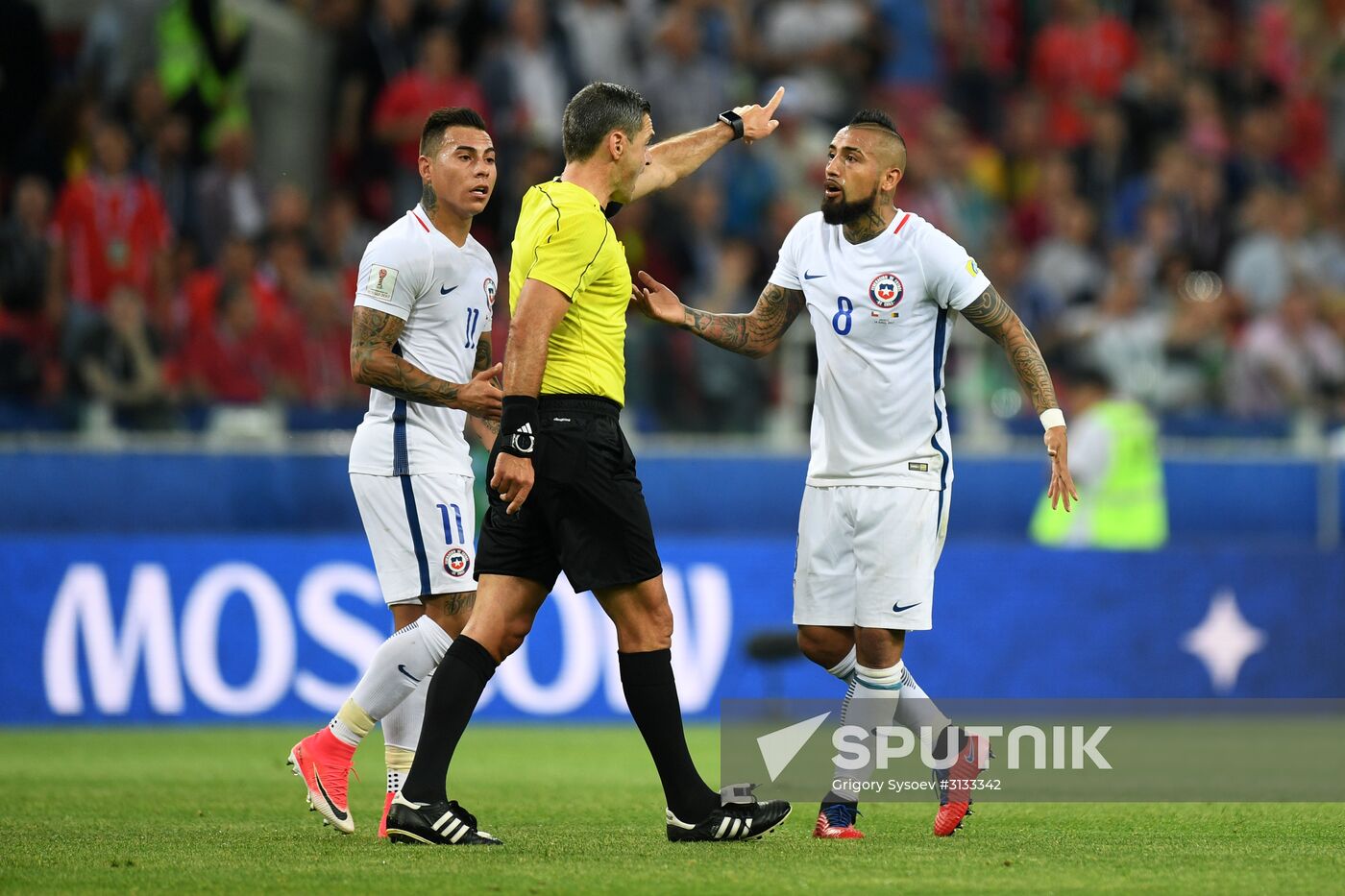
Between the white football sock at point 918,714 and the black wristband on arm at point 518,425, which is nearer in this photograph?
the black wristband on arm at point 518,425

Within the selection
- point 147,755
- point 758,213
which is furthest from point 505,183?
point 147,755

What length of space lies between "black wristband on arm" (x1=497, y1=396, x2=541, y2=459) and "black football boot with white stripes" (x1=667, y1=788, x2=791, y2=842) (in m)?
1.43

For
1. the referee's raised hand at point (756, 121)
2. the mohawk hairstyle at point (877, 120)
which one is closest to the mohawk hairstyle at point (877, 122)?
the mohawk hairstyle at point (877, 120)

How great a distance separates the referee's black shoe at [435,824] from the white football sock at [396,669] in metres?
0.67

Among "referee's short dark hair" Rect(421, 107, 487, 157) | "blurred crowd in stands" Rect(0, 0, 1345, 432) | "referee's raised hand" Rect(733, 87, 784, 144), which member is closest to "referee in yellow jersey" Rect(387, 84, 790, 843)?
"referee's short dark hair" Rect(421, 107, 487, 157)

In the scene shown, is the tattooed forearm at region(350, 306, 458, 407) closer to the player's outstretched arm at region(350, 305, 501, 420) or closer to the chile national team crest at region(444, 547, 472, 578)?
the player's outstretched arm at region(350, 305, 501, 420)

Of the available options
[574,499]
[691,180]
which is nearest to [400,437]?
[574,499]

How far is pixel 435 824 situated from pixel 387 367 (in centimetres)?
173

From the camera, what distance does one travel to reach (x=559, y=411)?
23.7ft

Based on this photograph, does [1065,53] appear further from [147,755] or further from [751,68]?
[147,755]

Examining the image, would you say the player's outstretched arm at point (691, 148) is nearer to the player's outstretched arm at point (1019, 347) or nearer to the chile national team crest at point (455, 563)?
the player's outstretched arm at point (1019, 347)

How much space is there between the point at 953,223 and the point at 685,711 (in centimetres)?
613

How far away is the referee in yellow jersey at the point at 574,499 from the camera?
7090 millimetres

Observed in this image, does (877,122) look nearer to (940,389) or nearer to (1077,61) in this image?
(940,389)
